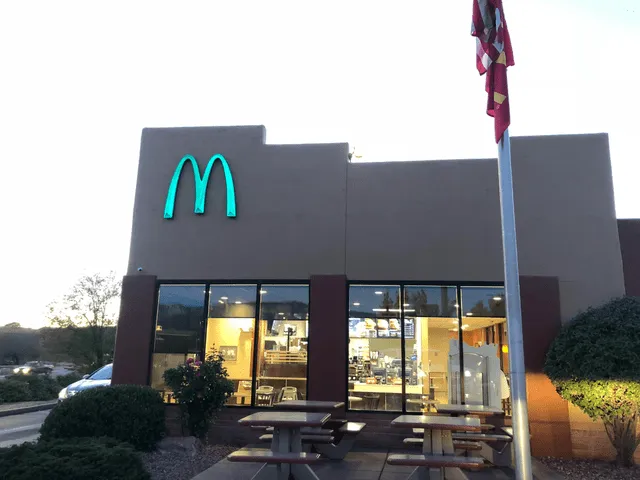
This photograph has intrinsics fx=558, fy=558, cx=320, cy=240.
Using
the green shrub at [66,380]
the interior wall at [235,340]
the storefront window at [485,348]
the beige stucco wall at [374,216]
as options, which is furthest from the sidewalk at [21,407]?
the storefront window at [485,348]

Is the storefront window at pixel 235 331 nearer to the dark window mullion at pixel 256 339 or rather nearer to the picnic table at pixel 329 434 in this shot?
the dark window mullion at pixel 256 339

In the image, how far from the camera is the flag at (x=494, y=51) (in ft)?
21.4

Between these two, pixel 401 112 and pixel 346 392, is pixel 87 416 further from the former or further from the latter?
pixel 401 112

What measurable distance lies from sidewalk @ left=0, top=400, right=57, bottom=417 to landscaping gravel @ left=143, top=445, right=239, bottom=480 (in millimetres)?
9876

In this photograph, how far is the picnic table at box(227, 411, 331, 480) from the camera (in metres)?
6.20

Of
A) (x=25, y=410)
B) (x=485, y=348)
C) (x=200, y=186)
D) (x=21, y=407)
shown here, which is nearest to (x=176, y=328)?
(x=200, y=186)

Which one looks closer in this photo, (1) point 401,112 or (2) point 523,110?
(2) point 523,110

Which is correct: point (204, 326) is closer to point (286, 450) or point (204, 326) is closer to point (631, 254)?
point (286, 450)

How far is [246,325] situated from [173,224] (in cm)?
269

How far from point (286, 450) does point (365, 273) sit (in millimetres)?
4941

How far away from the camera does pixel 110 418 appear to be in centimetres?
894

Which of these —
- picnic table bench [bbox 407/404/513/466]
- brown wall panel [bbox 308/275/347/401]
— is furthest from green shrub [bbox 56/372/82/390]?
picnic table bench [bbox 407/404/513/466]

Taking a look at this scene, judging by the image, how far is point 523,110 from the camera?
39.3ft

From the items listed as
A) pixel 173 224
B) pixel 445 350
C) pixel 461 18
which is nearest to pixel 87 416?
pixel 173 224
